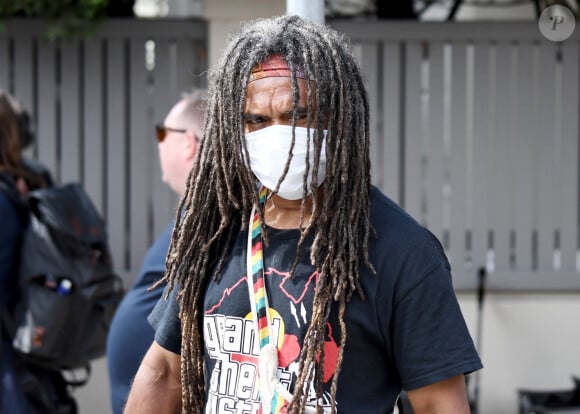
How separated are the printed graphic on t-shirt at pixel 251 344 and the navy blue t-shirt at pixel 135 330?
1069 millimetres

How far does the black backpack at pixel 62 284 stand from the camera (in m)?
4.12

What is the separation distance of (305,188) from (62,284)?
2309 millimetres

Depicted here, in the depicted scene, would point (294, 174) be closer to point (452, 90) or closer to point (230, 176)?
point (230, 176)

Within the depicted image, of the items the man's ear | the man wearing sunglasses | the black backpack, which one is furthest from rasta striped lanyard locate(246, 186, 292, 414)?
the black backpack

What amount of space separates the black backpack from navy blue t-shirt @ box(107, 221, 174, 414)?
2.67 ft

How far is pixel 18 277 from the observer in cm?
415

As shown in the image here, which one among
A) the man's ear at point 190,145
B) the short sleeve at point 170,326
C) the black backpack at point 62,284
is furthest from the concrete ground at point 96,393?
the short sleeve at point 170,326

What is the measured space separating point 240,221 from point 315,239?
264mm

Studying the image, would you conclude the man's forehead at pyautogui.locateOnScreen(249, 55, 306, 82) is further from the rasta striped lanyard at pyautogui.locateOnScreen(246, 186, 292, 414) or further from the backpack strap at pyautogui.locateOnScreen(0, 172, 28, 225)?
the backpack strap at pyautogui.locateOnScreen(0, 172, 28, 225)

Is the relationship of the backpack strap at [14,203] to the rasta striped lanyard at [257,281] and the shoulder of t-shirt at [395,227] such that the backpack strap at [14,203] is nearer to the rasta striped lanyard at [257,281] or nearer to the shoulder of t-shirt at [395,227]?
the rasta striped lanyard at [257,281]

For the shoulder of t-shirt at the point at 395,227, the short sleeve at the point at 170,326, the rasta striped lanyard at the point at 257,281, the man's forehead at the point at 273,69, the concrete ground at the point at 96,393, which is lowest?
the concrete ground at the point at 96,393

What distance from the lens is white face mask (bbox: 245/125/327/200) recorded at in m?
2.15

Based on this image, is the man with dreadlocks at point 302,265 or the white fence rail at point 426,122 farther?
the white fence rail at point 426,122

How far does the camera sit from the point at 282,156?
7.06 ft
